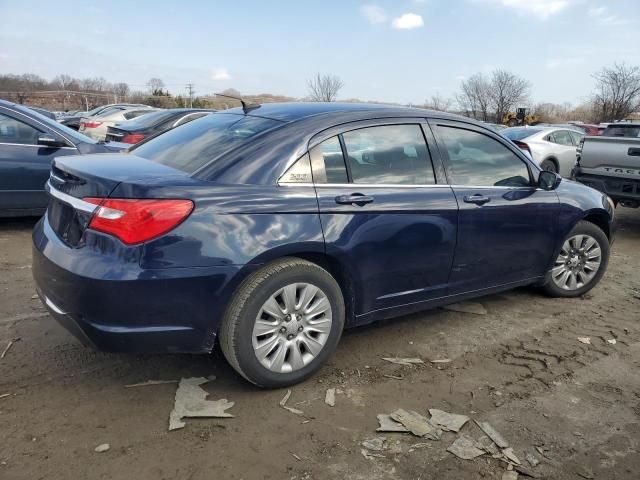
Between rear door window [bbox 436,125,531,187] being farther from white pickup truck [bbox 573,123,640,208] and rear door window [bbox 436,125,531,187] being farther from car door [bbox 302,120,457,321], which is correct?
white pickup truck [bbox 573,123,640,208]

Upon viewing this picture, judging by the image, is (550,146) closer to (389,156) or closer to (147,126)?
(147,126)

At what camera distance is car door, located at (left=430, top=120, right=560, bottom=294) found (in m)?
3.73

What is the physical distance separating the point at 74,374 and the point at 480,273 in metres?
2.79

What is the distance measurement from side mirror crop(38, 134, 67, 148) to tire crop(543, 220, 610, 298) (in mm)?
5570

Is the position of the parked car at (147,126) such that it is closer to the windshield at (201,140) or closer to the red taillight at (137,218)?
the windshield at (201,140)

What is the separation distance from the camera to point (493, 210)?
3.85 m

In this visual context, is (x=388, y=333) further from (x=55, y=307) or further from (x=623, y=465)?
(x=55, y=307)

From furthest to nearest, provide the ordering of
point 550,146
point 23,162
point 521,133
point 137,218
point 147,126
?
point 521,133 < point 550,146 < point 147,126 < point 23,162 < point 137,218

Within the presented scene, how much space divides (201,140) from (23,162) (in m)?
3.93

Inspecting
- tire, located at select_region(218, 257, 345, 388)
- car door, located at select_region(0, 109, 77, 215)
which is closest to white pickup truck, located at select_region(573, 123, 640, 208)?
tire, located at select_region(218, 257, 345, 388)

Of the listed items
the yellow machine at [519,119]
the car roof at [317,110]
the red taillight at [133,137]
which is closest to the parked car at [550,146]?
the red taillight at [133,137]

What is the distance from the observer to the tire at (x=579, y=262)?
463 cm

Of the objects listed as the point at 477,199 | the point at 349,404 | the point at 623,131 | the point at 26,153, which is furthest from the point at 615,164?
the point at 26,153

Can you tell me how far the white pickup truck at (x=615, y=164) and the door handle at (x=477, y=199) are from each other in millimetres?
4644
